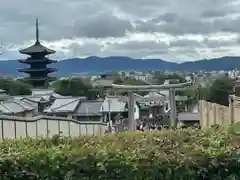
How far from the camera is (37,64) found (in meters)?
74.6

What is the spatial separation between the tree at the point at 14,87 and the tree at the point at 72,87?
3891mm

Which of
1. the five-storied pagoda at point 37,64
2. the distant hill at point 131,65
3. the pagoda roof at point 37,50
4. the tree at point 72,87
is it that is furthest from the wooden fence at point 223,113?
the distant hill at point 131,65

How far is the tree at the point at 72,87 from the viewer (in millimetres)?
72812

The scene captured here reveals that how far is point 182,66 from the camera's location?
158 m

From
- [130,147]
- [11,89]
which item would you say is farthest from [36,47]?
[130,147]

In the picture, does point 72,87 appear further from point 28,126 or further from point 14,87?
point 28,126

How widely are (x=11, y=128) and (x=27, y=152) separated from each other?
4899 millimetres

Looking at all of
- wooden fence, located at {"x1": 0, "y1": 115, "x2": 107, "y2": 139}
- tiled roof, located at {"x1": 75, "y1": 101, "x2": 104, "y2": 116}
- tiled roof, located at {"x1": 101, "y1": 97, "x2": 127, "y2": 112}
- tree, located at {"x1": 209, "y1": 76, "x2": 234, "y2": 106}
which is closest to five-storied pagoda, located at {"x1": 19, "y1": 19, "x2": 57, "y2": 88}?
tiled roof, located at {"x1": 75, "y1": 101, "x2": 104, "y2": 116}

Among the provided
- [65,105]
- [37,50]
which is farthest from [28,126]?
[37,50]

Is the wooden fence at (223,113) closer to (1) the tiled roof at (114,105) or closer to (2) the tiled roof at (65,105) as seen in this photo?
(1) the tiled roof at (114,105)

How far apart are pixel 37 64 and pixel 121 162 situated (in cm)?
7176

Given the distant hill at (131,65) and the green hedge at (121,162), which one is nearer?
the green hedge at (121,162)

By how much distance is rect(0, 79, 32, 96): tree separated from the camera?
7062cm

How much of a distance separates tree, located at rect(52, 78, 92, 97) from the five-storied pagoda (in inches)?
85.0
